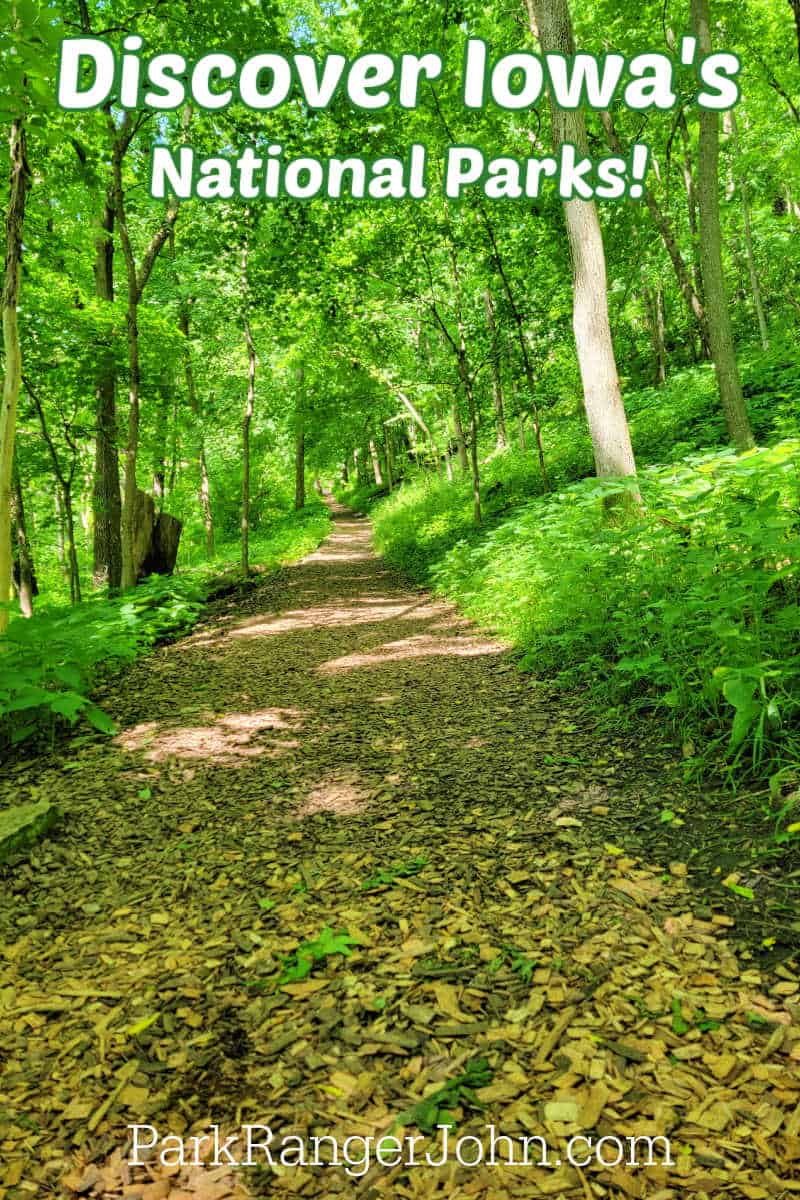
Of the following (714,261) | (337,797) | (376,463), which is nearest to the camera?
(337,797)

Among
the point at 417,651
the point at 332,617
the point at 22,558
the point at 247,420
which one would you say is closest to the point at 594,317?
the point at 417,651

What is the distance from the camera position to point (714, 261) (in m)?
7.59

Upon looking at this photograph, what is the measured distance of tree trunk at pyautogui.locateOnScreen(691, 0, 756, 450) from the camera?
7520mm

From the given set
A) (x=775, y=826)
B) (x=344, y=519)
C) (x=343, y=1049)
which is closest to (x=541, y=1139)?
(x=343, y=1049)

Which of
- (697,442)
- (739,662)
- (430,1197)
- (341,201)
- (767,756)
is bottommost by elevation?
(430,1197)

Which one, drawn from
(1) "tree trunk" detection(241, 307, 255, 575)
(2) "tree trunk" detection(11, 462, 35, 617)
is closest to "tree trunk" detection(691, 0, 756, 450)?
(1) "tree trunk" detection(241, 307, 255, 575)

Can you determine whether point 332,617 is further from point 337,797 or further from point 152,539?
point 337,797

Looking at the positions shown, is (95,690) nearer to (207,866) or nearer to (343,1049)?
(207,866)

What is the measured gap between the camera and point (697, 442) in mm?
9383

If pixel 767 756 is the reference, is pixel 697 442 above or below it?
above

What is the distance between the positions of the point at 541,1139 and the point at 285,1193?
0.64 m

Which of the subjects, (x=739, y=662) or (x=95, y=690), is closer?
(x=739, y=662)

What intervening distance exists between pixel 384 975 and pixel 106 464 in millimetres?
10518

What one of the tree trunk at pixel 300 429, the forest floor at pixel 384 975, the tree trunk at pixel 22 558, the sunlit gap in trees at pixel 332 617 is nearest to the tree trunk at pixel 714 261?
the sunlit gap in trees at pixel 332 617
